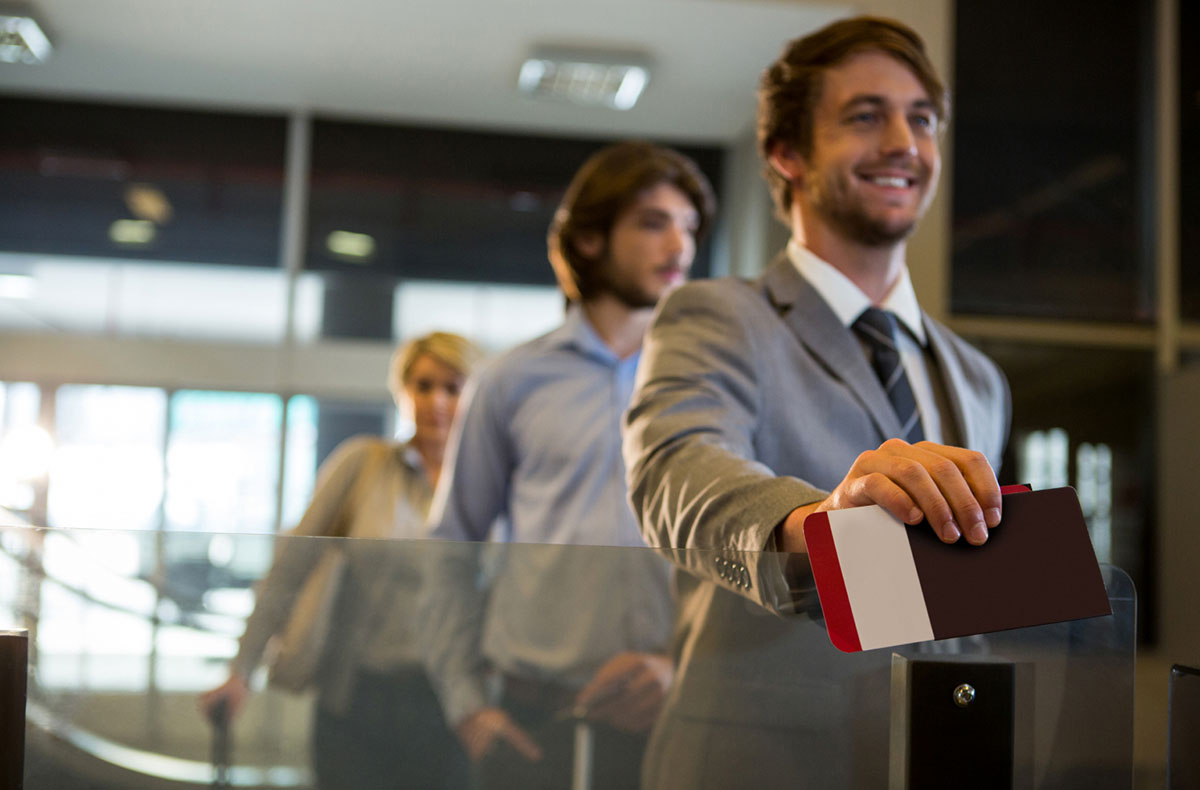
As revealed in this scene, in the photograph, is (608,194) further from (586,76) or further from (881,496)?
(586,76)

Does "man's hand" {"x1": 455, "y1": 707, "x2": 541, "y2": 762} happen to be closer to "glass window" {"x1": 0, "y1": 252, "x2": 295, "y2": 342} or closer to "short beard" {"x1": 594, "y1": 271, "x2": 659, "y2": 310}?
"short beard" {"x1": 594, "y1": 271, "x2": 659, "y2": 310}

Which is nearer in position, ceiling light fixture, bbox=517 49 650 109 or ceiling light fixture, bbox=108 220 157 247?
ceiling light fixture, bbox=517 49 650 109

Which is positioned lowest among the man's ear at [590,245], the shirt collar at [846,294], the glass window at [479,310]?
the shirt collar at [846,294]

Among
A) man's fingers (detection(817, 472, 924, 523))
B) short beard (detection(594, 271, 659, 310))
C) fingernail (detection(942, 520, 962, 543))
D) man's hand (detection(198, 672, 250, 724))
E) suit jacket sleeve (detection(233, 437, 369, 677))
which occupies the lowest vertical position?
man's hand (detection(198, 672, 250, 724))

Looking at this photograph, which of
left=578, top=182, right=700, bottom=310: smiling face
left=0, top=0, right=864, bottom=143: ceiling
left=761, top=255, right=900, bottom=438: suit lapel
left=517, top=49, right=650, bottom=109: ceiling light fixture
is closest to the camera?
left=761, top=255, right=900, bottom=438: suit lapel

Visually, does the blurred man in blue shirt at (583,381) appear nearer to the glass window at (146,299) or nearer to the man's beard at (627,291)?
the man's beard at (627,291)

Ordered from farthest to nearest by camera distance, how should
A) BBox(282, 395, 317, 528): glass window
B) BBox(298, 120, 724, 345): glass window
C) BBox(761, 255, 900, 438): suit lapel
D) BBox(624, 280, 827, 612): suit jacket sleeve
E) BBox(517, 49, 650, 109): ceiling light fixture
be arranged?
BBox(298, 120, 724, 345): glass window → BBox(282, 395, 317, 528): glass window → BBox(517, 49, 650, 109): ceiling light fixture → BBox(761, 255, 900, 438): suit lapel → BBox(624, 280, 827, 612): suit jacket sleeve

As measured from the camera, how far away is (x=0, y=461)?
4.43 meters

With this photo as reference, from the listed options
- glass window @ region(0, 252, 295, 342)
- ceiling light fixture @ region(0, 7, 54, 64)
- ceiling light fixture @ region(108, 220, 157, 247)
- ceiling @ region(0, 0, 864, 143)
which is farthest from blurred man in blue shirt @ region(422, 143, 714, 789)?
ceiling light fixture @ region(108, 220, 157, 247)

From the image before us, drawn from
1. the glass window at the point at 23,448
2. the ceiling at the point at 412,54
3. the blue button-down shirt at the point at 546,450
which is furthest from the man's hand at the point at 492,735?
the glass window at the point at 23,448

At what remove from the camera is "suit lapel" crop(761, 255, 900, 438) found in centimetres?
106

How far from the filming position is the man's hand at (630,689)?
24.2 inches

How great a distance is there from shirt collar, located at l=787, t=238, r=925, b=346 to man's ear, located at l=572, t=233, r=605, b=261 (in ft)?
2.84

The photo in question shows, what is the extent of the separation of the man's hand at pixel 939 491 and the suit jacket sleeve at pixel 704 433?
0.14m
